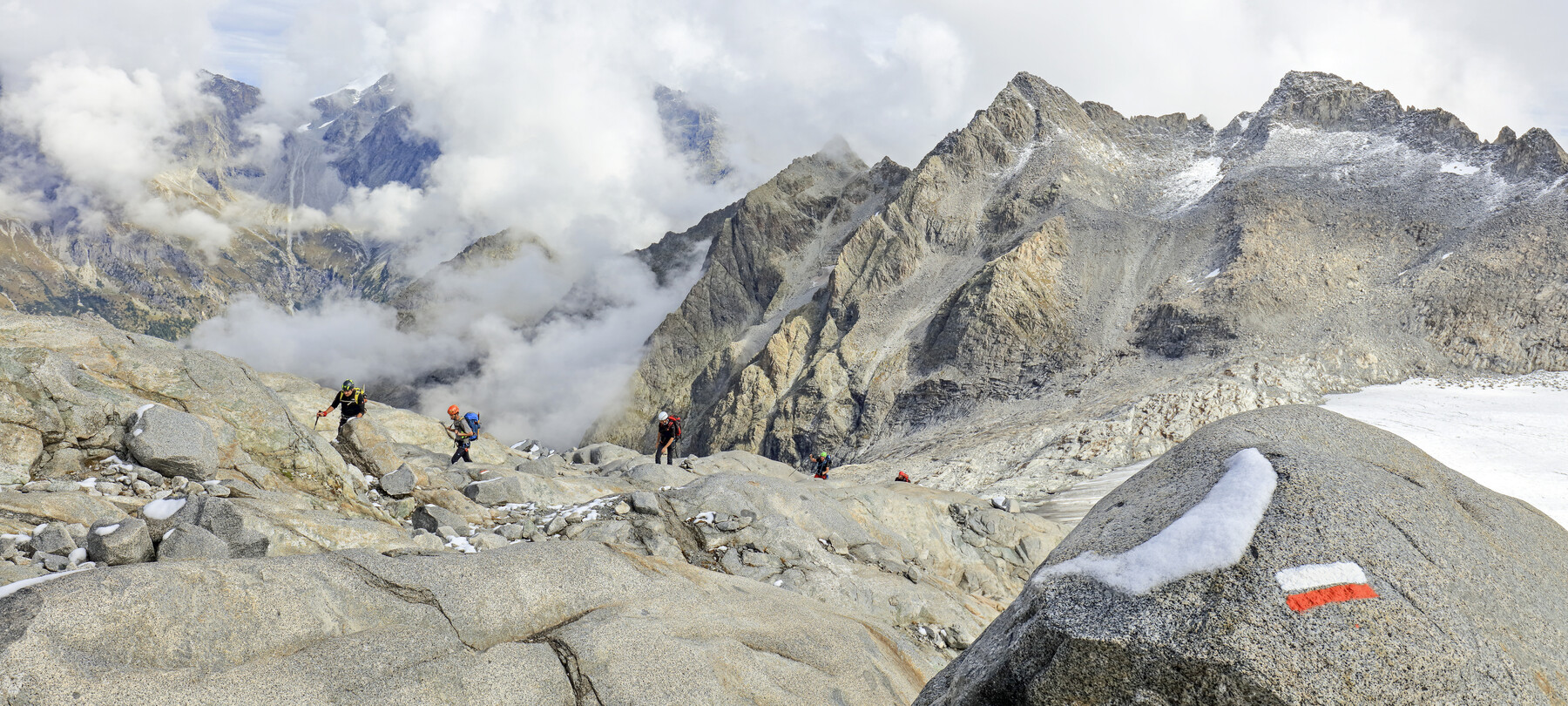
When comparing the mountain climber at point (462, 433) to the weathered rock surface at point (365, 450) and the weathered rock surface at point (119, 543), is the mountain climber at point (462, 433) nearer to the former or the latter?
the weathered rock surface at point (365, 450)

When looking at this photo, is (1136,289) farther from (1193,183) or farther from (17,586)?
(17,586)

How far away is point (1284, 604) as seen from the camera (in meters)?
5.05

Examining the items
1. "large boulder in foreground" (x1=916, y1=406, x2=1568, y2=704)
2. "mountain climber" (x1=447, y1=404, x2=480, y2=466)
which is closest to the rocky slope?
"mountain climber" (x1=447, y1=404, x2=480, y2=466)

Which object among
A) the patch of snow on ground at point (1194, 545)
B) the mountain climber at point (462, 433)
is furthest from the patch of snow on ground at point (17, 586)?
the mountain climber at point (462, 433)

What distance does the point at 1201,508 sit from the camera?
6.07 m

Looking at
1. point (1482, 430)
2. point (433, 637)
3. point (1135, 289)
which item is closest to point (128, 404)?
point (433, 637)

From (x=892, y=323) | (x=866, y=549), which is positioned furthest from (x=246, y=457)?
(x=892, y=323)

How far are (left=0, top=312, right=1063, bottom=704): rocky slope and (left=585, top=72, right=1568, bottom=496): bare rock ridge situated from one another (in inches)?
1211

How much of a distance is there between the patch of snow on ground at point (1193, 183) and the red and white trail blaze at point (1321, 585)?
3700 inches

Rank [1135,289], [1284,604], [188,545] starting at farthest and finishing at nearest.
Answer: [1135,289]
[188,545]
[1284,604]

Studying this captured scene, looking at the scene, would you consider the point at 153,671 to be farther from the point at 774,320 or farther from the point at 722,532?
the point at 774,320

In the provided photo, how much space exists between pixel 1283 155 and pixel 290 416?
330ft

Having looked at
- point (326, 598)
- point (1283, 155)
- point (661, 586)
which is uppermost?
point (1283, 155)

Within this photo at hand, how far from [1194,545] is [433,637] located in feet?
24.8
